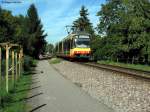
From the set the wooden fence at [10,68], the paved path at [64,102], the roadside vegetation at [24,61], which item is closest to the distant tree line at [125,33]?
the roadside vegetation at [24,61]

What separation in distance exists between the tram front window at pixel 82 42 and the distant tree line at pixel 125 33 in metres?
6.80

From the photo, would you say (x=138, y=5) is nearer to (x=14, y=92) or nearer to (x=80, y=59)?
(x=80, y=59)

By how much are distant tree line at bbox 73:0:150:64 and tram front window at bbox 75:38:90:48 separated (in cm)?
680

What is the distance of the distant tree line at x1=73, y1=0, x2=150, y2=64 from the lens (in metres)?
59.2

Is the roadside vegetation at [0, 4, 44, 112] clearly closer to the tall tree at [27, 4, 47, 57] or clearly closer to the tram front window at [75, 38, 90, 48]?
the tall tree at [27, 4, 47, 57]

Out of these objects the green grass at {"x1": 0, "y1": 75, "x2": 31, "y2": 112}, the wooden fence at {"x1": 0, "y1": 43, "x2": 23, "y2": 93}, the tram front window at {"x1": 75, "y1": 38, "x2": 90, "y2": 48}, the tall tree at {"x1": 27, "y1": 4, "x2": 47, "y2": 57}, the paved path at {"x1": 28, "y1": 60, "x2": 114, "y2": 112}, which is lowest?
the paved path at {"x1": 28, "y1": 60, "x2": 114, "y2": 112}

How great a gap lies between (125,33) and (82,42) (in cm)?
1429

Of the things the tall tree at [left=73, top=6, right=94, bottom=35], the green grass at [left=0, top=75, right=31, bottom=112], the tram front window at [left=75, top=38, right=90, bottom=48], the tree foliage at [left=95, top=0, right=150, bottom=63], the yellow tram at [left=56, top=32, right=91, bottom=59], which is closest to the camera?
the green grass at [left=0, top=75, right=31, bottom=112]

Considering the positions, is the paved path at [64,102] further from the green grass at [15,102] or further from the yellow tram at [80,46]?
the yellow tram at [80,46]

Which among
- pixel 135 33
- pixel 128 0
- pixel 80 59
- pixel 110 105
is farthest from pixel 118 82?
pixel 128 0

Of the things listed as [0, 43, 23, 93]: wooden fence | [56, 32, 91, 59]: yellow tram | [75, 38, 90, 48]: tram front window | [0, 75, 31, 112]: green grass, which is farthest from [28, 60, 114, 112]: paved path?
[75, 38, 90, 48]: tram front window

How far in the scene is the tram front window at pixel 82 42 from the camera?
54.6m

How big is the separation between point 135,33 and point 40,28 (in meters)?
63.9

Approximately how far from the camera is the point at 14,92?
18938 mm
